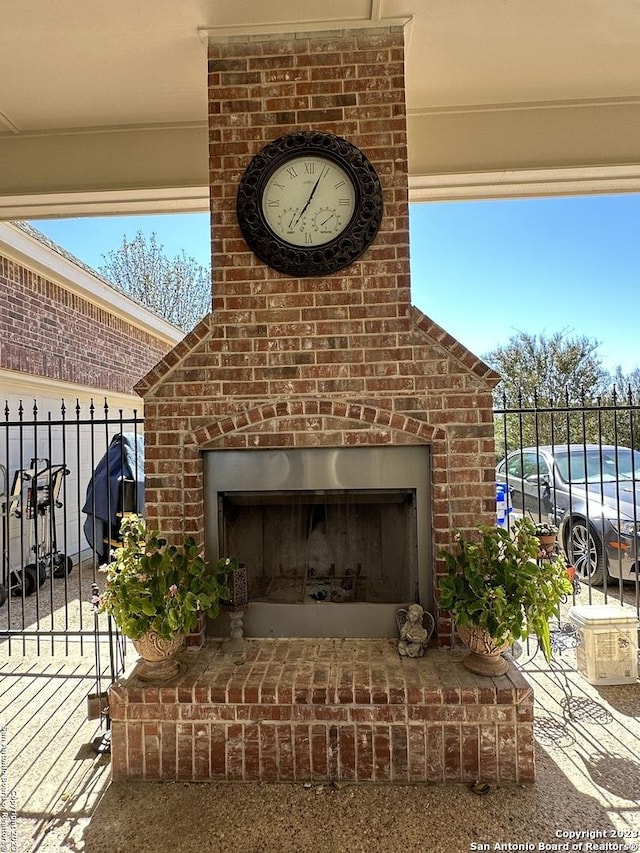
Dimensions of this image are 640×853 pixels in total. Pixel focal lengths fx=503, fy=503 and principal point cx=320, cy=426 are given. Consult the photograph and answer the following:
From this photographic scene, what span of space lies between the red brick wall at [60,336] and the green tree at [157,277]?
6763 millimetres

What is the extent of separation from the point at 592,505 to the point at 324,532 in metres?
3.14

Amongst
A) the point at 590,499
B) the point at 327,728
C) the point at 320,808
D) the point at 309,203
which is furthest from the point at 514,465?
the point at 320,808

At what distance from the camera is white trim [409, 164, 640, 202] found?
3396mm

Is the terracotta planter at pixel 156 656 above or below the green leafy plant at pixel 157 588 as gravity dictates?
below

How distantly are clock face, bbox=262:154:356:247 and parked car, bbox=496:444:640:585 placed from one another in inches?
81.3

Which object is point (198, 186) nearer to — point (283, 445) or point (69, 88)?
point (69, 88)

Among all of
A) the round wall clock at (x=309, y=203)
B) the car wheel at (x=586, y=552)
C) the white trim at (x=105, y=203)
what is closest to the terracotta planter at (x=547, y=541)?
the car wheel at (x=586, y=552)

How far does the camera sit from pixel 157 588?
2.22 metres

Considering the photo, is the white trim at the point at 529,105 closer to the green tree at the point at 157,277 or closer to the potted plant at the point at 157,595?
the potted plant at the point at 157,595

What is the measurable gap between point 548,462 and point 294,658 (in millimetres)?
4212

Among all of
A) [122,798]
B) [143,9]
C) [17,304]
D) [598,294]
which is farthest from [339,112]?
[598,294]

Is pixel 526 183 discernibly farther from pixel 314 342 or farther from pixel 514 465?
pixel 514 465

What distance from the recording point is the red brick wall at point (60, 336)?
17.3 ft

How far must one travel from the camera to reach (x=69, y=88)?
2.94 metres
